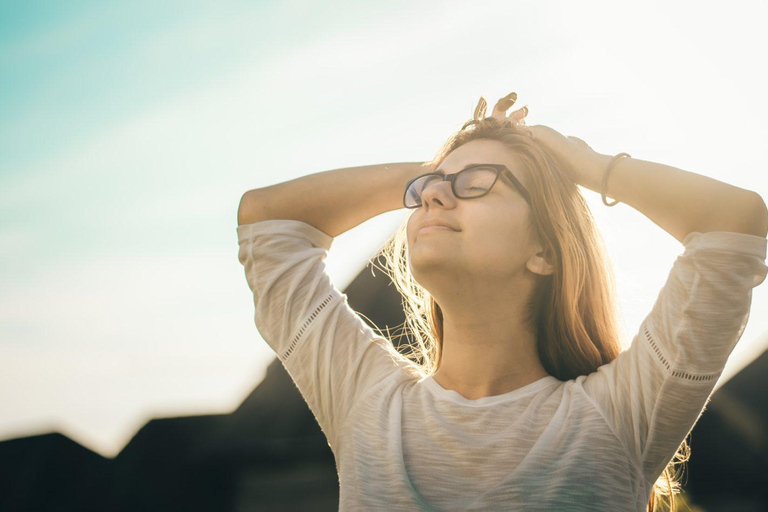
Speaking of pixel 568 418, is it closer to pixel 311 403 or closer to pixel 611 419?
pixel 611 419

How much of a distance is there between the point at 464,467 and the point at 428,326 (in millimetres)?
1057

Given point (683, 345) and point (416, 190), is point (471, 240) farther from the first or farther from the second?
point (683, 345)

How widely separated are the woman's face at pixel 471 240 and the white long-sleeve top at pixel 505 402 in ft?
1.40

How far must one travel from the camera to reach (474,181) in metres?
2.54

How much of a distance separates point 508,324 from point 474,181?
1.96 ft

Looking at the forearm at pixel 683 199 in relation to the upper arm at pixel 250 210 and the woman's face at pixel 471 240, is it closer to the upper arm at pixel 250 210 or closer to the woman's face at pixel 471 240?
the woman's face at pixel 471 240

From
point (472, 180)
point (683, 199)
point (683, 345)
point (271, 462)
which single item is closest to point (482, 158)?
point (472, 180)

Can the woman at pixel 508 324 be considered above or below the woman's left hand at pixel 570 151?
below

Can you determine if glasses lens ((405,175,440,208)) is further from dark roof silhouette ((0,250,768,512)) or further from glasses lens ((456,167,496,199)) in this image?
dark roof silhouette ((0,250,768,512))

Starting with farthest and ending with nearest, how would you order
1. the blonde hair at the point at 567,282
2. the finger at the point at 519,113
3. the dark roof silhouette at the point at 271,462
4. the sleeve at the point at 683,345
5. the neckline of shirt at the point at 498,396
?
the dark roof silhouette at the point at 271,462 → the finger at the point at 519,113 → the blonde hair at the point at 567,282 → the neckline of shirt at the point at 498,396 → the sleeve at the point at 683,345

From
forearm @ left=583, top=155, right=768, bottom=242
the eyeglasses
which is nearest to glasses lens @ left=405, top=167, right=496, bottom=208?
the eyeglasses

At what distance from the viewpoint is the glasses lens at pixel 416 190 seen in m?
2.61

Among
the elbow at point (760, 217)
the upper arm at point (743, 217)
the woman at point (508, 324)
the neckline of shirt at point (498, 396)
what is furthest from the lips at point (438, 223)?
the elbow at point (760, 217)

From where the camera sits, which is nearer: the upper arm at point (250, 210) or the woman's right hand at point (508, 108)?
the upper arm at point (250, 210)
